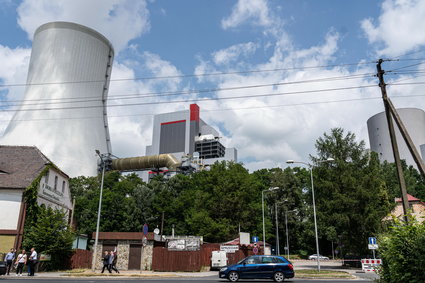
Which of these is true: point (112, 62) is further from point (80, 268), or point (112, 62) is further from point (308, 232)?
point (80, 268)

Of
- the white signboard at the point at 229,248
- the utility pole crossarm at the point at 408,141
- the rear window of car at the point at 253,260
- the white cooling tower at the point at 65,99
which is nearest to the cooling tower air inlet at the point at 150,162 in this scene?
the white cooling tower at the point at 65,99

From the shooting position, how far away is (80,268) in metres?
27.3

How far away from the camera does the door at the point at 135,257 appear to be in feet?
90.5

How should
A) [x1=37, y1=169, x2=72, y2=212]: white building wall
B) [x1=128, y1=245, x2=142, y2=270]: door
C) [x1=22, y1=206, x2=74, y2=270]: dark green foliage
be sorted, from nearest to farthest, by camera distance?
[x1=22, y1=206, x2=74, y2=270]: dark green foliage < [x1=128, y1=245, x2=142, y2=270]: door < [x1=37, y1=169, x2=72, y2=212]: white building wall

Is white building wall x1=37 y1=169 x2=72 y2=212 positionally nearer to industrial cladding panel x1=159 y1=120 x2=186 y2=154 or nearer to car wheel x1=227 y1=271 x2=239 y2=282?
car wheel x1=227 y1=271 x2=239 y2=282

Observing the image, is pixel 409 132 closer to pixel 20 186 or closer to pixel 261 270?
pixel 261 270

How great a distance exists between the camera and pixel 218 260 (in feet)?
94.7

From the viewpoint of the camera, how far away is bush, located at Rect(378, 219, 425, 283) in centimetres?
796

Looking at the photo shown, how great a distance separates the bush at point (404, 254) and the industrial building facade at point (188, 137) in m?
107

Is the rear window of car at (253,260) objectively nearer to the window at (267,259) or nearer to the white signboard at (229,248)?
the window at (267,259)

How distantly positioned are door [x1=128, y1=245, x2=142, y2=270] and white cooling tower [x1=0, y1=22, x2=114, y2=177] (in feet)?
136

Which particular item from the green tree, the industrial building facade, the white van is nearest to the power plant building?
the industrial building facade

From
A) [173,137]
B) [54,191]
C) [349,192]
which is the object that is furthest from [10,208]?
[173,137]

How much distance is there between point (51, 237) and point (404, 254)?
23.4m
